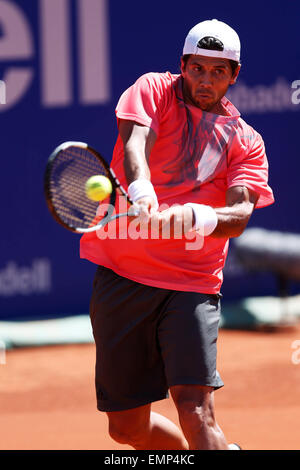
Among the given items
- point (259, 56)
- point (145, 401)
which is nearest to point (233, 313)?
point (259, 56)

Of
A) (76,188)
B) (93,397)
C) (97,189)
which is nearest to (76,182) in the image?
(76,188)

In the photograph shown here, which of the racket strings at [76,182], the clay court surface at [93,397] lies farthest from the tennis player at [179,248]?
the clay court surface at [93,397]

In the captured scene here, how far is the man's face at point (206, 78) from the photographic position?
304cm

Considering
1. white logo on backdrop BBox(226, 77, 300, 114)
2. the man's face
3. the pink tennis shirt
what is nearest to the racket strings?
the pink tennis shirt

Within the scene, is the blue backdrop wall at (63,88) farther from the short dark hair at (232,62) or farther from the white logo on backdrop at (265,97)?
the short dark hair at (232,62)

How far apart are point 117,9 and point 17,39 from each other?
880 millimetres

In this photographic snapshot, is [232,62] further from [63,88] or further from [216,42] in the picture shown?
[63,88]

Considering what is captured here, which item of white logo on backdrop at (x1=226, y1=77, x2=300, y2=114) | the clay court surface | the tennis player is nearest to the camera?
the tennis player

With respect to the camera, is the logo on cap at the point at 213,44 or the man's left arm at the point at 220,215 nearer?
the man's left arm at the point at 220,215

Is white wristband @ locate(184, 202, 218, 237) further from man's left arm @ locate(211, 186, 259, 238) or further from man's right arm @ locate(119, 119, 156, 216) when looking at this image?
man's right arm @ locate(119, 119, 156, 216)

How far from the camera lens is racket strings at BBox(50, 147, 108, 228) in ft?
9.83

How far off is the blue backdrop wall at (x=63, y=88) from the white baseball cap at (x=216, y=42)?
3.85m

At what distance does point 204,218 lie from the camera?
2885 millimetres

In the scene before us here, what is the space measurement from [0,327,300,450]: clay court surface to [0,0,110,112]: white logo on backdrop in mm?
2106
